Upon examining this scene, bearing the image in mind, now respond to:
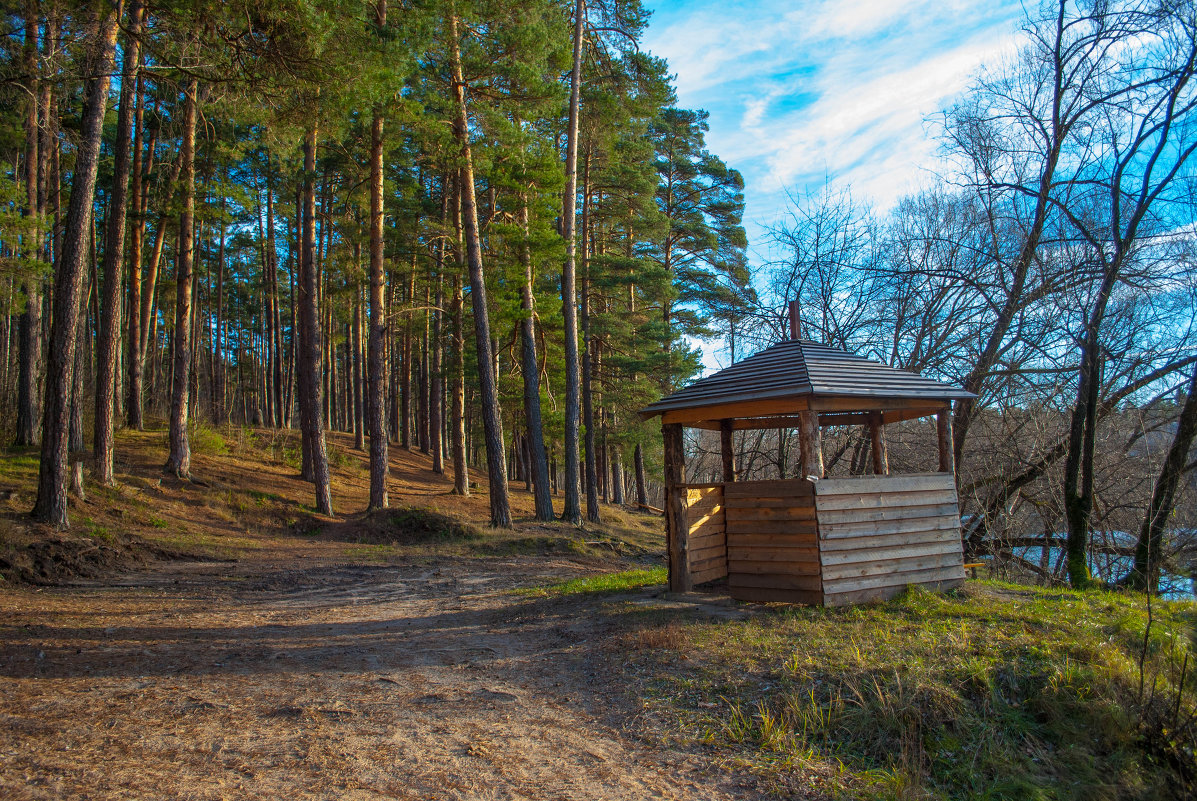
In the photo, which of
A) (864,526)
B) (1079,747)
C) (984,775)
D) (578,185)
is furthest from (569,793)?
(578,185)

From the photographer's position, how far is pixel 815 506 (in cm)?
728

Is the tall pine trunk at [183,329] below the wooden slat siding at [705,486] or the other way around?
the other way around

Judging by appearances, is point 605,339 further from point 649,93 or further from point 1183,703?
point 1183,703

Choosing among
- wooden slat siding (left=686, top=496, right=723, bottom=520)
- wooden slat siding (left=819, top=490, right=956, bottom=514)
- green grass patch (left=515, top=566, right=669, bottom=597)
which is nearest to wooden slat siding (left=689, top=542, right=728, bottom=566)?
wooden slat siding (left=686, top=496, right=723, bottom=520)

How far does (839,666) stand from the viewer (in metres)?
5.16

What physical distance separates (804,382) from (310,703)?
18.4 ft

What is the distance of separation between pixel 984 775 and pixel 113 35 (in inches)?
503

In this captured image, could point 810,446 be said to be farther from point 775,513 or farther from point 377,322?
point 377,322

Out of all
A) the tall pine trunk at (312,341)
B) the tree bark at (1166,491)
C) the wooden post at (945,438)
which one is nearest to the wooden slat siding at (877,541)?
the wooden post at (945,438)

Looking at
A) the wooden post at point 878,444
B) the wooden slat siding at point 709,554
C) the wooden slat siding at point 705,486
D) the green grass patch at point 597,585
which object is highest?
the wooden post at point 878,444

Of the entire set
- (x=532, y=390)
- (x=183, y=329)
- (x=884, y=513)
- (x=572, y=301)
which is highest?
(x=572, y=301)

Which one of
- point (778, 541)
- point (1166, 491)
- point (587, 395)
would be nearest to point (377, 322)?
point (587, 395)

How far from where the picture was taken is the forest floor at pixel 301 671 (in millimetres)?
3594

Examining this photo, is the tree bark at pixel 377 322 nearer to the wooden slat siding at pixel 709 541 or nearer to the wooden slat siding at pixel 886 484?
the wooden slat siding at pixel 709 541
